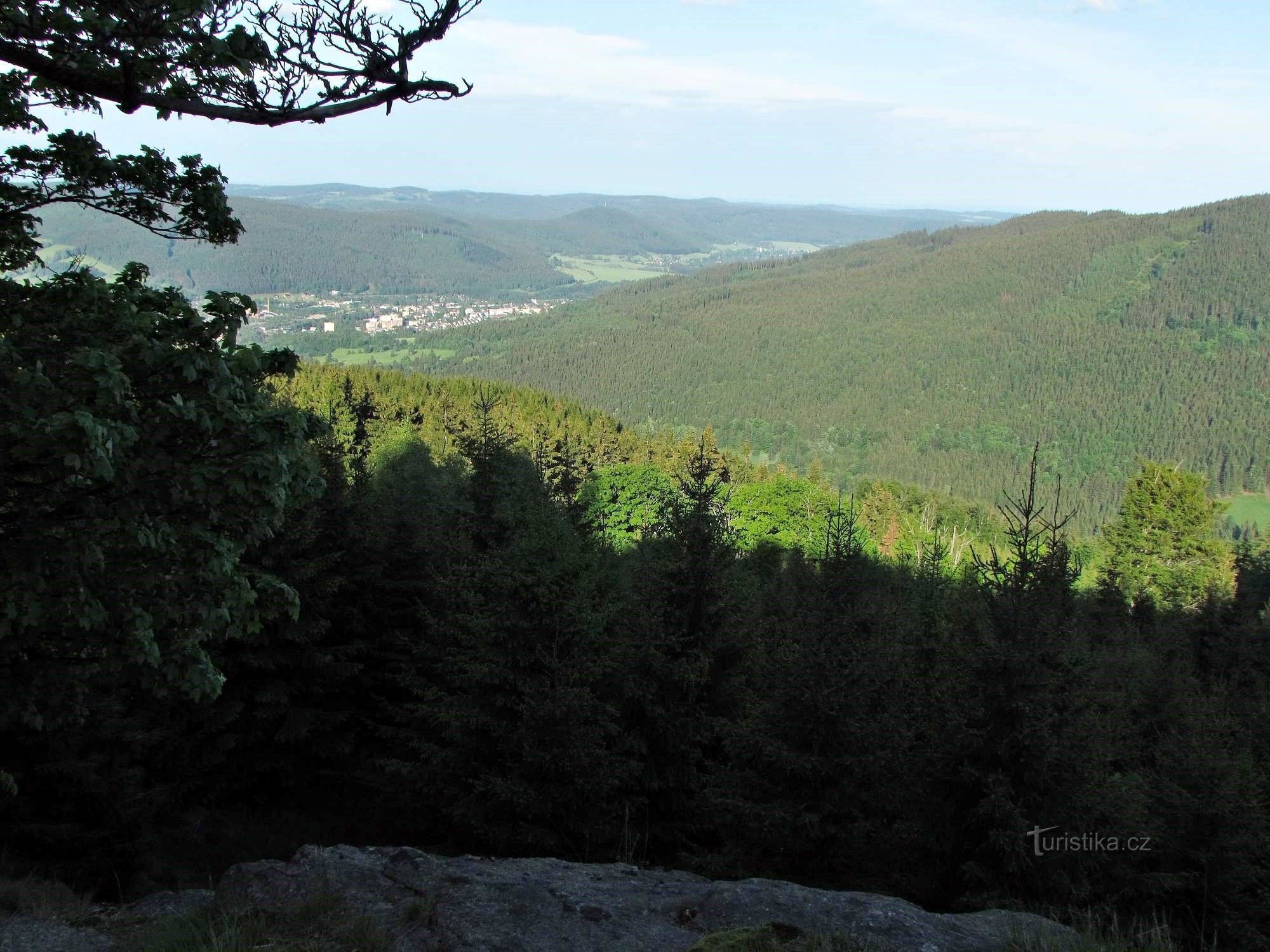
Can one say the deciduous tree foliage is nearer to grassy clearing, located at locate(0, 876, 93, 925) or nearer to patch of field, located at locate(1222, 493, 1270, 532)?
grassy clearing, located at locate(0, 876, 93, 925)

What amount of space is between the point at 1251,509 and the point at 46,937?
17430 cm

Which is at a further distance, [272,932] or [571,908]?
[571,908]

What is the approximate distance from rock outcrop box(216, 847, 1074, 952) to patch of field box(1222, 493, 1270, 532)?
495 ft

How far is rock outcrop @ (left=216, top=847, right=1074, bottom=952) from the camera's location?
6695 mm

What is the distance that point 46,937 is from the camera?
24.3 feet

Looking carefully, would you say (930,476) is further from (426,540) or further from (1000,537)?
(426,540)

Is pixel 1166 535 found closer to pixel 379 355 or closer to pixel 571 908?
pixel 571 908

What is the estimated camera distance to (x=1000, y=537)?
87.4 meters

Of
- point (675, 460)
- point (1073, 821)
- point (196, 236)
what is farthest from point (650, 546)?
point (675, 460)

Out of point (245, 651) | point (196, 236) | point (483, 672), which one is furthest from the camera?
point (245, 651)

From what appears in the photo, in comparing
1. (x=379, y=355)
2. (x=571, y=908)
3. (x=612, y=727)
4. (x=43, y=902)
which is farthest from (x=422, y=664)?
(x=379, y=355)

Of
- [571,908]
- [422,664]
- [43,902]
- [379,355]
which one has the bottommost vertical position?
[422,664]

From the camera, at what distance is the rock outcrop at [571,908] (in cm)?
670

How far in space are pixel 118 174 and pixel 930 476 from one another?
16429 centimetres
